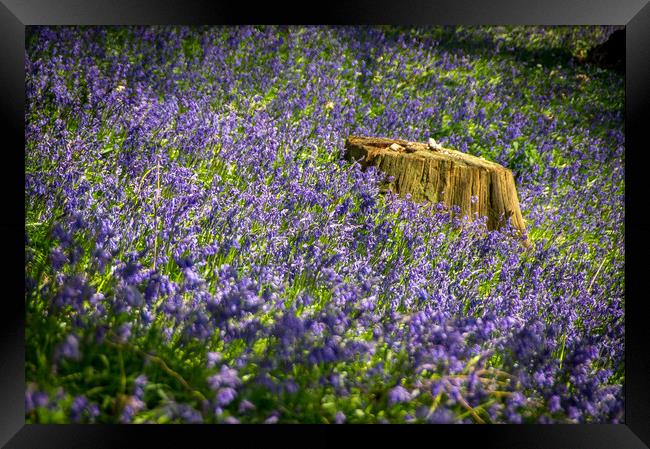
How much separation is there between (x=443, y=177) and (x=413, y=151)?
0.27m

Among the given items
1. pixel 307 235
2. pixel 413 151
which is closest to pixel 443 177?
pixel 413 151

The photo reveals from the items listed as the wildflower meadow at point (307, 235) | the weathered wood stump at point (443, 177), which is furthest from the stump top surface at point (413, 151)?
the wildflower meadow at point (307, 235)

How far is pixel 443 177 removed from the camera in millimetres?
4102

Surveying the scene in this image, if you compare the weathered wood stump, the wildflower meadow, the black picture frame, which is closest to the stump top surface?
the weathered wood stump

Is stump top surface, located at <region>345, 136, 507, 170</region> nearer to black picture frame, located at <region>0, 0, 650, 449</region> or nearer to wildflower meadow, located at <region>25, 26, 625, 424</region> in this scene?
wildflower meadow, located at <region>25, 26, 625, 424</region>
